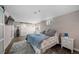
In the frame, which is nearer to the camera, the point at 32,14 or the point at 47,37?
the point at 32,14

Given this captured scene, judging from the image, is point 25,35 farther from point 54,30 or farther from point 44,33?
point 54,30

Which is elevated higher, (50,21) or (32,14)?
(32,14)

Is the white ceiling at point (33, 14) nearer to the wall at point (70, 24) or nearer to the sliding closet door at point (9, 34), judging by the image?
the wall at point (70, 24)

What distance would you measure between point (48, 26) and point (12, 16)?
93 centimetres

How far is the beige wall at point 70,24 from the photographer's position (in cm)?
127

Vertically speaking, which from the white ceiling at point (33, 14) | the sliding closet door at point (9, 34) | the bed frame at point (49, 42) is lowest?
the bed frame at point (49, 42)

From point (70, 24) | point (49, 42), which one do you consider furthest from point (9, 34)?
point (70, 24)

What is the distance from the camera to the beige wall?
4.17 ft

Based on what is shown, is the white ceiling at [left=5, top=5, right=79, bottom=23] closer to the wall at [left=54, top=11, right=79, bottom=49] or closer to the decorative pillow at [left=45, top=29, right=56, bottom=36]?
the wall at [left=54, top=11, right=79, bottom=49]

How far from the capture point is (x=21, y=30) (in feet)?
4.77

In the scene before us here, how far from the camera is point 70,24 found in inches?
52.6

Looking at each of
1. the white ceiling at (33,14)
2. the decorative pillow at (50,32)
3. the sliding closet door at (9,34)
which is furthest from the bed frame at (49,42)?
the sliding closet door at (9,34)

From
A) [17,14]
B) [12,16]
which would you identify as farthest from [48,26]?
[12,16]
